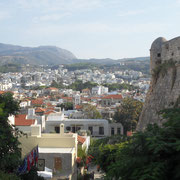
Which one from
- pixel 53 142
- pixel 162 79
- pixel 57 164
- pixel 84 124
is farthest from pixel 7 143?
pixel 84 124

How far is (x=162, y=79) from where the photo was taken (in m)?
16.4

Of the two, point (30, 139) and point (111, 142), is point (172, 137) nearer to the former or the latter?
point (111, 142)

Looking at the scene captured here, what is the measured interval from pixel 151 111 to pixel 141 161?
10.0 meters

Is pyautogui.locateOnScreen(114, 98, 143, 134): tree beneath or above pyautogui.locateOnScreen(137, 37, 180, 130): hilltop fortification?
beneath

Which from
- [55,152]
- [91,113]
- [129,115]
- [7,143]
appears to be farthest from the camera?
[91,113]

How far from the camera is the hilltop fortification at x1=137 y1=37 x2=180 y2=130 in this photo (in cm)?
1469

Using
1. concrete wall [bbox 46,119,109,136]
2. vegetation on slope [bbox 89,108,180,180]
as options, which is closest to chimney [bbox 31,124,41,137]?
vegetation on slope [bbox 89,108,180,180]

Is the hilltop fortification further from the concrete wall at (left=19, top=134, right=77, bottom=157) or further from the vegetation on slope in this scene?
the vegetation on slope

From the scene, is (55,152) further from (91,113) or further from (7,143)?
(91,113)

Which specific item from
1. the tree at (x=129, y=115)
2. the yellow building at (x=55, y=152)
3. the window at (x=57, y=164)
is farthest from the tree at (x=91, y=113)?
the window at (x=57, y=164)

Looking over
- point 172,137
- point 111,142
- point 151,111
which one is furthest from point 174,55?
point 172,137

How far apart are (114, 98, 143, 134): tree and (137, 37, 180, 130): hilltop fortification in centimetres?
2224

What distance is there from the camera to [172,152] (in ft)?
20.8

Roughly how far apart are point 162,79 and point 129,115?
2458 centimetres
